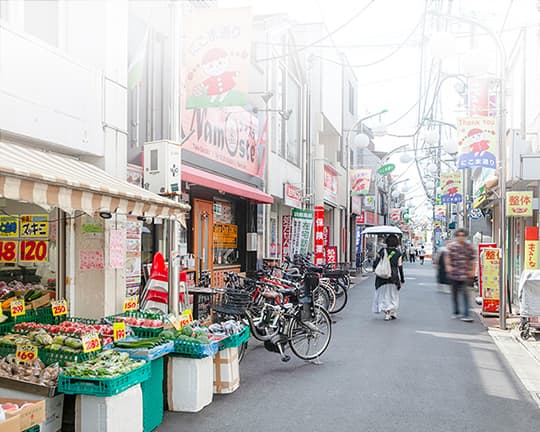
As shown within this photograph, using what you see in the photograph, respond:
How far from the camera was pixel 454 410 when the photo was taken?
595 centimetres

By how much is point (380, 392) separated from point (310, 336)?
5.61 feet

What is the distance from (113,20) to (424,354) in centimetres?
697

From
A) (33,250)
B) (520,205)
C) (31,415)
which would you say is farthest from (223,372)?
(520,205)

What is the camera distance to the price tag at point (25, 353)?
16.5ft

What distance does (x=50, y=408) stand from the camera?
488cm

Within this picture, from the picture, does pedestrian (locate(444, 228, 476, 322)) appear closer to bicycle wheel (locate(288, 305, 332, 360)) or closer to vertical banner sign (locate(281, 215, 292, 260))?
bicycle wheel (locate(288, 305, 332, 360))

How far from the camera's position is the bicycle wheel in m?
7.88

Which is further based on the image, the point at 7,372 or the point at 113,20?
the point at 113,20

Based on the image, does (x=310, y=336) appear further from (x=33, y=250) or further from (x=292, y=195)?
(x=292, y=195)

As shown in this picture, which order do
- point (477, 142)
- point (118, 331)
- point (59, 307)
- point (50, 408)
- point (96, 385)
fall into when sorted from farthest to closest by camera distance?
point (477, 142)
point (59, 307)
point (118, 331)
point (50, 408)
point (96, 385)

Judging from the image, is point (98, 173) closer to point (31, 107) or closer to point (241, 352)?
point (31, 107)

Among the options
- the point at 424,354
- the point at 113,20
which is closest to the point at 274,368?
the point at 424,354

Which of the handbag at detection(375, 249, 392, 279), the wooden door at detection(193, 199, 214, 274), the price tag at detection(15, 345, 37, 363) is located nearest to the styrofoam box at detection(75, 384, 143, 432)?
the price tag at detection(15, 345, 37, 363)

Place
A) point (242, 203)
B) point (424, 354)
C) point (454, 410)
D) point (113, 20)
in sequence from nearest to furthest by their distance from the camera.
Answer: point (454, 410), point (113, 20), point (424, 354), point (242, 203)
